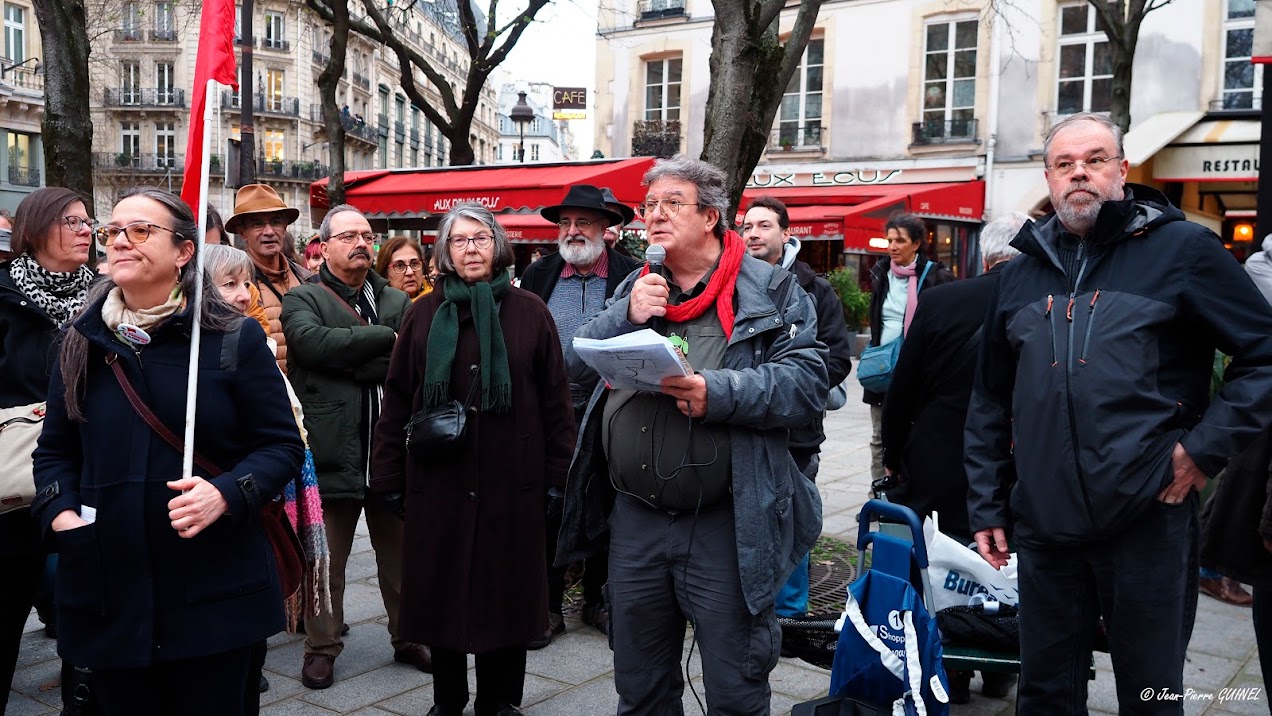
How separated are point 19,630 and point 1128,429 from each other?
12.3 ft

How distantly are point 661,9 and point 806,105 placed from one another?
14.4 feet

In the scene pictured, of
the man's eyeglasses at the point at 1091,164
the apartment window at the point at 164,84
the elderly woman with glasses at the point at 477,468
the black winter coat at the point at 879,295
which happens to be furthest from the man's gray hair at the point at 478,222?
the apartment window at the point at 164,84

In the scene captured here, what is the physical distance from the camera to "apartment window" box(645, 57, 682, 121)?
25.2m

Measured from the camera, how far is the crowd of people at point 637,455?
2.75 metres

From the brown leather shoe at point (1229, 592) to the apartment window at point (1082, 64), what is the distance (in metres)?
16.3

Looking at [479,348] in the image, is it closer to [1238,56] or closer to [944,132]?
[1238,56]

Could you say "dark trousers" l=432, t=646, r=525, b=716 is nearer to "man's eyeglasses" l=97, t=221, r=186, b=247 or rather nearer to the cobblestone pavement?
the cobblestone pavement

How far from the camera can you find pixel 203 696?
9.14 feet

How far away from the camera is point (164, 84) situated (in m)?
63.7

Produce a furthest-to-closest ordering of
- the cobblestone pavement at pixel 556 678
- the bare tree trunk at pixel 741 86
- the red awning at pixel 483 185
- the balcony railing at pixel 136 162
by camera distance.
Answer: the balcony railing at pixel 136 162 < the red awning at pixel 483 185 < the bare tree trunk at pixel 741 86 < the cobblestone pavement at pixel 556 678

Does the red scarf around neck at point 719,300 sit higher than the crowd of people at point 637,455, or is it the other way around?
the red scarf around neck at point 719,300

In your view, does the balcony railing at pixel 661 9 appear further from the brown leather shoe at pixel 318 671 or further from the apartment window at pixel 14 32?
the apartment window at pixel 14 32

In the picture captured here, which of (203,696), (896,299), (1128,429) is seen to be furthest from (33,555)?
(896,299)

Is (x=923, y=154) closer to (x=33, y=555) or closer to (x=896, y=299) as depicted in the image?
(x=896, y=299)
